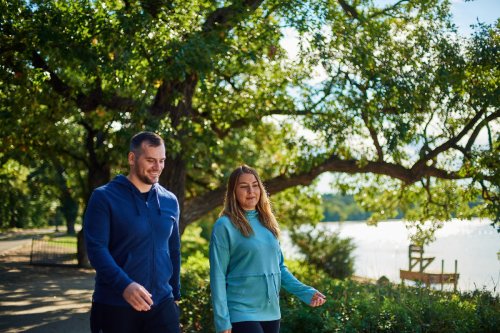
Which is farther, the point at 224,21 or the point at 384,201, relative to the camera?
the point at 384,201

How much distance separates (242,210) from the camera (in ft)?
14.6

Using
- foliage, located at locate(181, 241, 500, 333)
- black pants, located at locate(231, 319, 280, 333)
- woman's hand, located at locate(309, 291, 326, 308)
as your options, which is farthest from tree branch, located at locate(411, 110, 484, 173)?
black pants, located at locate(231, 319, 280, 333)

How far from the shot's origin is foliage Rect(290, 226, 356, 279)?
2131 cm

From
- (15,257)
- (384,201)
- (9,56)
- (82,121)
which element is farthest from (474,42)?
(15,257)

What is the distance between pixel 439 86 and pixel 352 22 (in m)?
2.59

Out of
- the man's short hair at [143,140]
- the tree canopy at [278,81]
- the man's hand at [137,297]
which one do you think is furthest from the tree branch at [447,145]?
the man's hand at [137,297]

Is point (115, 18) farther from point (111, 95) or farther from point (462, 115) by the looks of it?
point (462, 115)

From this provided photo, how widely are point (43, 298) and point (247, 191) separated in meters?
11.0

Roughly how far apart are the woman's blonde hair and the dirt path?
6136 mm

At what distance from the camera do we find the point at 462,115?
13.8 m

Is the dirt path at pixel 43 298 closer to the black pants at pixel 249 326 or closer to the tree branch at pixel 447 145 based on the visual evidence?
the black pants at pixel 249 326

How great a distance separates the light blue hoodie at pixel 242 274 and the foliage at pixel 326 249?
56.6ft

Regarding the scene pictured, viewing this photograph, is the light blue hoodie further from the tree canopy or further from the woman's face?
the tree canopy

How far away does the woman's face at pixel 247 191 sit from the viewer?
4445 millimetres
